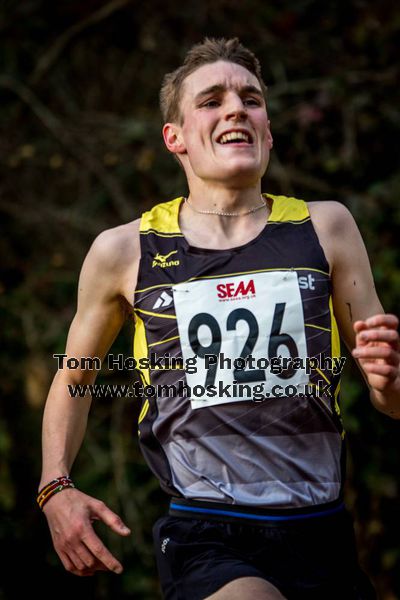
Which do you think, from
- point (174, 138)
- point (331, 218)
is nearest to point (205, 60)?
point (174, 138)

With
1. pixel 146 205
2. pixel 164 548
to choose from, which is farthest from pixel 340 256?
pixel 146 205

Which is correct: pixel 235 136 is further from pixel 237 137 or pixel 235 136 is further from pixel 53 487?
pixel 53 487

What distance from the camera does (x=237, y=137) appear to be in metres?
3.12

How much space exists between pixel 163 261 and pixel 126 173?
11.5ft

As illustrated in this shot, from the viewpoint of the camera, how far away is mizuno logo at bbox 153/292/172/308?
117 inches

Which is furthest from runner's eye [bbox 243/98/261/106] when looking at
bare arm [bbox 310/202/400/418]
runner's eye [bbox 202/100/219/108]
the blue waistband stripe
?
the blue waistband stripe

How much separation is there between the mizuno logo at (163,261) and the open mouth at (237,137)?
428 mm

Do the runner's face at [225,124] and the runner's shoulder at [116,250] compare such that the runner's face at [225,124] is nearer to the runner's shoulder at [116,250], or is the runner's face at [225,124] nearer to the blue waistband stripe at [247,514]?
the runner's shoulder at [116,250]

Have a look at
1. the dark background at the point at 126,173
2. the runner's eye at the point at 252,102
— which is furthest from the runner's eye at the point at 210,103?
the dark background at the point at 126,173

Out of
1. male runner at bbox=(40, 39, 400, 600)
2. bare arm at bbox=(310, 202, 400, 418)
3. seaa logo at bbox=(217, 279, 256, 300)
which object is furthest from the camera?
bare arm at bbox=(310, 202, 400, 418)

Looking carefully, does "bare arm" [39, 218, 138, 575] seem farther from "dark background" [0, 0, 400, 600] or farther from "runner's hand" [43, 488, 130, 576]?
"dark background" [0, 0, 400, 600]

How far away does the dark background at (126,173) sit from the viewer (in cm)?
563

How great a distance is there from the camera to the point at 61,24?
6.50m

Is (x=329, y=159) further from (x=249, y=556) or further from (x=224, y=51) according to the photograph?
(x=249, y=556)
